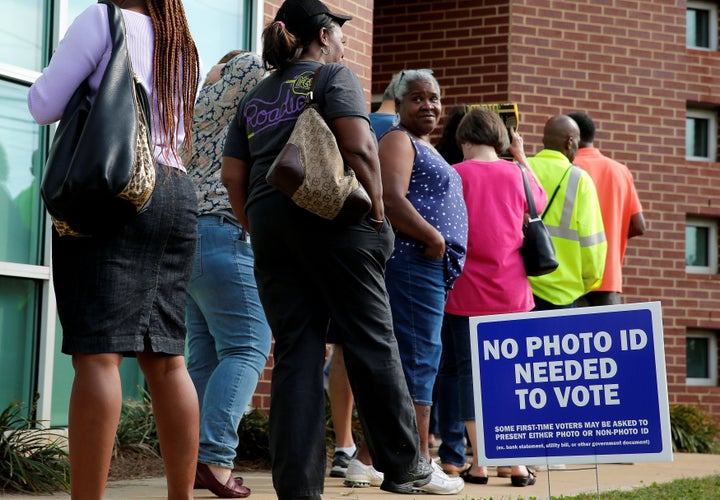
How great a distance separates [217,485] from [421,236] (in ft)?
4.77

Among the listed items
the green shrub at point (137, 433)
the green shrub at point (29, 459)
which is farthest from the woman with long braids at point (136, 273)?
the green shrub at point (137, 433)

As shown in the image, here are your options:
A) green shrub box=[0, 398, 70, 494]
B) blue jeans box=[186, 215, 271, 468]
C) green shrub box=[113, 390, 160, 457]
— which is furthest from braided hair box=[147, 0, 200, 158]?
green shrub box=[113, 390, 160, 457]

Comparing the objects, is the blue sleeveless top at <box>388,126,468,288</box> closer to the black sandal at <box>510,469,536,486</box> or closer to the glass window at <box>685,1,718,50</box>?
the black sandal at <box>510,469,536,486</box>

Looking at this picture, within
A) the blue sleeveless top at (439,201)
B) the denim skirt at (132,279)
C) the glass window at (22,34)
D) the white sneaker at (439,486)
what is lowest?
the white sneaker at (439,486)

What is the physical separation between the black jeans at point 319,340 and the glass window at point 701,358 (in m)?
8.22

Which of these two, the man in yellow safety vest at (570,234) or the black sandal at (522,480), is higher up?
the man in yellow safety vest at (570,234)

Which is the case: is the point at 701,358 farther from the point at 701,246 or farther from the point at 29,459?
the point at 29,459

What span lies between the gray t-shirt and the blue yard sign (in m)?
1.19

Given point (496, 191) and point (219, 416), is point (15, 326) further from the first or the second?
point (496, 191)

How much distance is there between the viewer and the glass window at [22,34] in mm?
5863

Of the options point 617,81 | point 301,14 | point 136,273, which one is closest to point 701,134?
point 617,81

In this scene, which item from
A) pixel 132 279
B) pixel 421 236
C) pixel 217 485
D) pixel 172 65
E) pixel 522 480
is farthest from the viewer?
pixel 522 480

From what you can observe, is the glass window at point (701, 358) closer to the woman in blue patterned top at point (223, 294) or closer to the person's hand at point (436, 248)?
the person's hand at point (436, 248)

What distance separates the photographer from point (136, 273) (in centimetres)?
346
